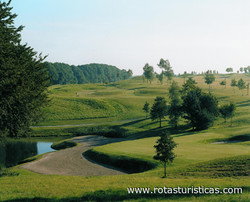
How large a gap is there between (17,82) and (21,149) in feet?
142

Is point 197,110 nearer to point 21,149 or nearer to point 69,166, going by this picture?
point 69,166

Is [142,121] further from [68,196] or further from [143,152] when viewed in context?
[68,196]

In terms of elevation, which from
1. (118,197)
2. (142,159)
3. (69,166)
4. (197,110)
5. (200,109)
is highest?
(118,197)

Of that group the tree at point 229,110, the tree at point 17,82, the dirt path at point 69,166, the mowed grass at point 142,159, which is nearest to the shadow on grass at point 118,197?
the mowed grass at point 142,159

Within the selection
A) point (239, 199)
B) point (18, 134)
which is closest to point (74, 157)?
point (18, 134)

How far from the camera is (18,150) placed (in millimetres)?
61656

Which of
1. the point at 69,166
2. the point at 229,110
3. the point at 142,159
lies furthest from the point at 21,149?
the point at 229,110

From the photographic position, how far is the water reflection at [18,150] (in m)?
52.1

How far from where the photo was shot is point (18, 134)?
1157 inches

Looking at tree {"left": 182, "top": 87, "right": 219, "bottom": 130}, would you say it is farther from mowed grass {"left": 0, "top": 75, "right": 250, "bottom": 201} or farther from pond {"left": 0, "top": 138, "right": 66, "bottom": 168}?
pond {"left": 0, "top": 138, "right": 66, "bottom": 168}

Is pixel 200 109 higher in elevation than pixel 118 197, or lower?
lower

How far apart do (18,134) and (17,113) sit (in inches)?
148

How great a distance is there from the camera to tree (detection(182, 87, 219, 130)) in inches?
3051

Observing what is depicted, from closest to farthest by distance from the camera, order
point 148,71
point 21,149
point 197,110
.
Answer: point 21,149
point 197,110
point 148,71
